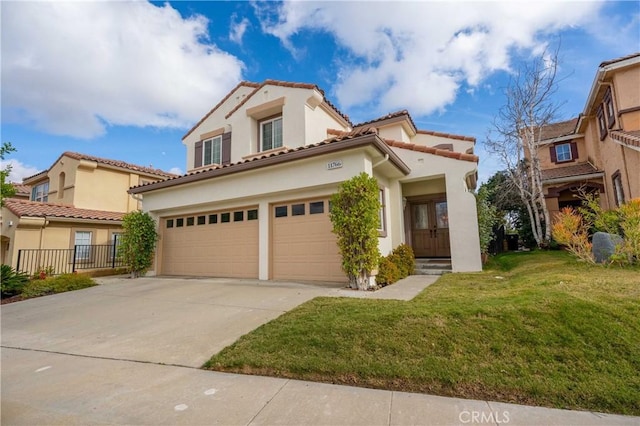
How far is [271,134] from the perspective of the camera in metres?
12.7

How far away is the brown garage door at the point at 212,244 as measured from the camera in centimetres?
977

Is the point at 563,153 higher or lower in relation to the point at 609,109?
lower

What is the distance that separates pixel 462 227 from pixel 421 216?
2454mm

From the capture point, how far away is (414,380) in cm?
298

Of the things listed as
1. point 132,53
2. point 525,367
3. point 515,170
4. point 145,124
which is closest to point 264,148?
point 132,53

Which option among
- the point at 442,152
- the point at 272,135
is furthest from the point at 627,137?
the point at 272,135

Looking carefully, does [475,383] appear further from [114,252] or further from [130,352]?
[114,252]

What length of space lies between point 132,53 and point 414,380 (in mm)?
12076

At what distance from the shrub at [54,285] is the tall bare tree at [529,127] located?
64.1ft

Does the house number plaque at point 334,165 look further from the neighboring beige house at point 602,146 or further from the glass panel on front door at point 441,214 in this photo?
the neighboring beige house at point 602,146

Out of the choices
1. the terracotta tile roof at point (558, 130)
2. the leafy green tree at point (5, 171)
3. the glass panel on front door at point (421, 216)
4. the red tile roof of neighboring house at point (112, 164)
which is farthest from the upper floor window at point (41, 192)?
the terracotta tile roof at point (558, 130)

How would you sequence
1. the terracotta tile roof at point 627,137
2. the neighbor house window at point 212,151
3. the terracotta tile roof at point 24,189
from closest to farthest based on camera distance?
1. the terracotta tile roof at point 627,137
2. the neighbor house window at point 212,151
3. the terracotta tile roof at point 24,189

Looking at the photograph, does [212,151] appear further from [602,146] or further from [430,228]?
[602,146]

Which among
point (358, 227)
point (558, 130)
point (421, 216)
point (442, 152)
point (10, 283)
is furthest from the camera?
point (558, 130)
